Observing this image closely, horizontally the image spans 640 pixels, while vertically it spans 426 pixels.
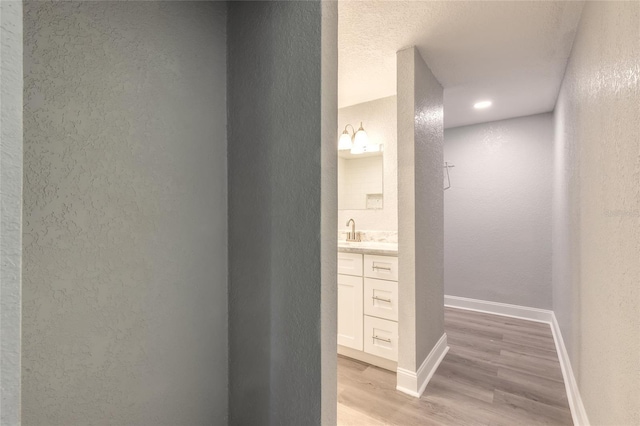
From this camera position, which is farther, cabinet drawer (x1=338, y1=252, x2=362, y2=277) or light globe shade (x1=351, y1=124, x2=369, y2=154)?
light globe shade (x1=351, y1=124, x2=369, y2=154)

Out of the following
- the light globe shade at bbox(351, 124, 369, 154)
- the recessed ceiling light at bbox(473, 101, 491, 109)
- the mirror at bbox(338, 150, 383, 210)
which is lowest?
the mirror at bbox(338, 150, 383, 210)

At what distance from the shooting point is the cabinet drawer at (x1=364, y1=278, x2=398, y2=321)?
230 cm

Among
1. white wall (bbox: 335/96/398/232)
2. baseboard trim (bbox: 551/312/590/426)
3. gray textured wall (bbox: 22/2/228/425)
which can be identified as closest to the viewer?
gray textured wall (bbox: 22/2/228/425)

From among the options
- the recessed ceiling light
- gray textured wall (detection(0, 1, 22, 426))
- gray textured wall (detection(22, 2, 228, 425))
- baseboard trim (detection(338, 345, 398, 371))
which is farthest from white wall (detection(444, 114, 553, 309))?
gray textured wall (detection(0, 1, 22, 426))

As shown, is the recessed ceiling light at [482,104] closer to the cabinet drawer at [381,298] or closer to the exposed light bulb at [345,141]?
the exposed light bulb at [345,141]

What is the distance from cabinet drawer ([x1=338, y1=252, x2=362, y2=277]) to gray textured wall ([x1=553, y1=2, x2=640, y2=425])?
4.56 feet

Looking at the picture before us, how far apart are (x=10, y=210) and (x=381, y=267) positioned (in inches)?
85.6

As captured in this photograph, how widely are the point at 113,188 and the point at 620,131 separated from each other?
1.78 metres

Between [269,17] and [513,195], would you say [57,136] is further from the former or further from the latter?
[513,195]

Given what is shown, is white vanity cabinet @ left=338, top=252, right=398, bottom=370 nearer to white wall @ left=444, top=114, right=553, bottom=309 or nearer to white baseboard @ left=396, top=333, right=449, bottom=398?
white baseboard @ left=396, top=333, right=449, bottom=398

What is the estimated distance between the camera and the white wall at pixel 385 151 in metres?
3.02

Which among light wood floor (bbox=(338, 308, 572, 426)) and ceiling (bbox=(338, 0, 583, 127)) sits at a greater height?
ceiling (bbox=(338, 0, 583, 127))

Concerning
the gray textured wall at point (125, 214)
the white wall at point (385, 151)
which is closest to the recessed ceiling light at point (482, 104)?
the white wall at point (385, 151)

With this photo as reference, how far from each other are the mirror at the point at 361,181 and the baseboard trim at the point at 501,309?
1.91 meters
